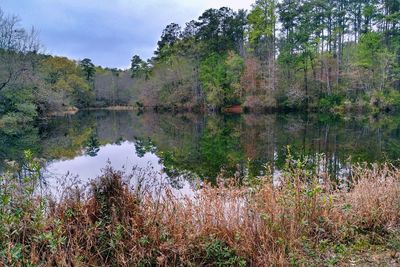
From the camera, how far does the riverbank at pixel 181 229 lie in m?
4.40

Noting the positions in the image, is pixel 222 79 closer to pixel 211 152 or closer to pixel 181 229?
pixel 211 152

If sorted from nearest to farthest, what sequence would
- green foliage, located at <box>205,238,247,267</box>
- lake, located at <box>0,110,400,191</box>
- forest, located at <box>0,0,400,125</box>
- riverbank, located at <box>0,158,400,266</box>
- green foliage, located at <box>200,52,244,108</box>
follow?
riverbank, located at <box>0,158,400,266</box> → green foliage, located at <box>205,238,247,267</box> → lake, located at <box>0,110,400,191</box> → forest, located at <box>0,0,400,125</box> → green foliage, located at <box>200,52,244,108</box>

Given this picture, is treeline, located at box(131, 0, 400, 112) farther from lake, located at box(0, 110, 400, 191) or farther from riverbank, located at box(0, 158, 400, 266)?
riverbank, located at box(0, 158, 400, 266)

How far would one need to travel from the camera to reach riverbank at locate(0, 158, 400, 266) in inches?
173

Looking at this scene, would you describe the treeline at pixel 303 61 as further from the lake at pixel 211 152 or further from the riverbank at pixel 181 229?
the riverbank at pixel 181 229

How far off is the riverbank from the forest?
106ft

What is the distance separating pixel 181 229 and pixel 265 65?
44.8m

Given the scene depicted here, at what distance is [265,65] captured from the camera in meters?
47.3

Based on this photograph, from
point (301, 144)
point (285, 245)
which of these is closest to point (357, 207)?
point (285, 245)

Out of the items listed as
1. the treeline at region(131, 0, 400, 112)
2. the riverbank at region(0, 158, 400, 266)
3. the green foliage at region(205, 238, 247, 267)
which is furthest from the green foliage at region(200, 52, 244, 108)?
the green foliage at region(205, 238, 247, 267)

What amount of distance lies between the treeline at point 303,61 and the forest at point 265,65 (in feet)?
0.43

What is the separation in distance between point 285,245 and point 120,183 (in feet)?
8.35

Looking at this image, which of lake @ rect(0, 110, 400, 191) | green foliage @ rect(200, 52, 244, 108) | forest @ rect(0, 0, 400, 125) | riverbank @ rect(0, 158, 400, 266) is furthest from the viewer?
green foliage @ rect(200, 52, 244, 108)

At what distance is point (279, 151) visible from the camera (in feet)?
54.0
